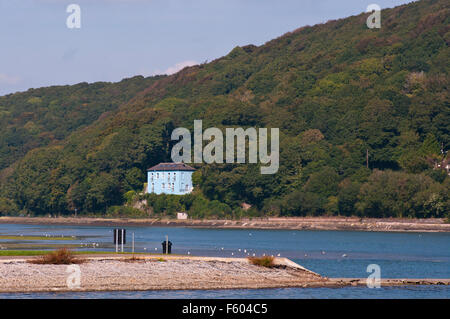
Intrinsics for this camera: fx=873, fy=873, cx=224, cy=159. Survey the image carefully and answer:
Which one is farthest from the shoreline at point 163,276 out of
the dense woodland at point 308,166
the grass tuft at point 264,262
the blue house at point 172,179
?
the blue house at point 172,179

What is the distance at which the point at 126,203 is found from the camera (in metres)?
180

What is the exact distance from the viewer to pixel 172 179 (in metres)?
178

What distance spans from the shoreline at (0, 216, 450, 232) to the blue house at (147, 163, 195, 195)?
1458cm

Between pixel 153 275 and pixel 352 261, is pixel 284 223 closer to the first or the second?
pixel 352 261

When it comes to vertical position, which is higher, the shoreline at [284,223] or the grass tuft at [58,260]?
the grass tuft at [58,260]

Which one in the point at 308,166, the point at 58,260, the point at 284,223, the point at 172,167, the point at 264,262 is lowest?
the point at 284,223

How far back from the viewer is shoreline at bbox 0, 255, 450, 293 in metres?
40.3

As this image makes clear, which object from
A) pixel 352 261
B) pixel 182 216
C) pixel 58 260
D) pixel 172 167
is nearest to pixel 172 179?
pixel 172 167

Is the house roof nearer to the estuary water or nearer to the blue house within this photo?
the blue house

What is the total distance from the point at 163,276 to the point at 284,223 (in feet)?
340

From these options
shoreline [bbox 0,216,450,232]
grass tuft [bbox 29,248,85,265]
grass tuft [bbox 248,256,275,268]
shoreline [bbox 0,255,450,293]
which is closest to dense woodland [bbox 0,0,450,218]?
shoreline [bbox 0,216,450,232]

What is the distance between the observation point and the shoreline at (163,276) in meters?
40.3

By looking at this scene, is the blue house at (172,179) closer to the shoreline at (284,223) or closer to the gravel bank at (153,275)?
the shoreline at (284,223)

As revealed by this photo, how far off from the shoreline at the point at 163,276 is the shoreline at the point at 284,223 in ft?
275
